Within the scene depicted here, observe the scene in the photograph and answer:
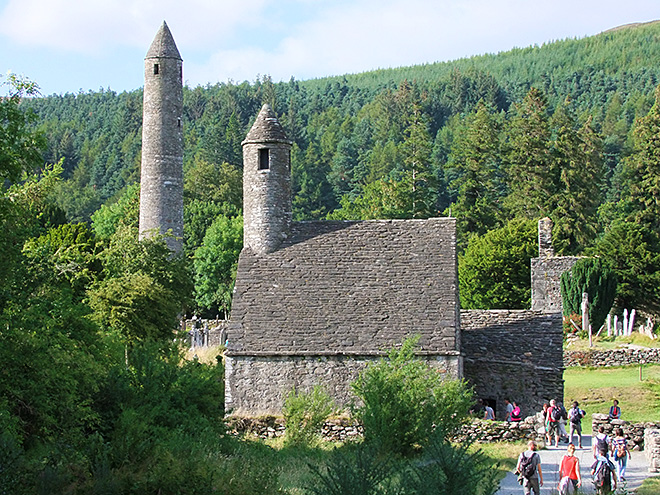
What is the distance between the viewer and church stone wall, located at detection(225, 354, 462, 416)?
1012 inches

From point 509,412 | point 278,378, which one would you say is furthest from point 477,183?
point 278,378

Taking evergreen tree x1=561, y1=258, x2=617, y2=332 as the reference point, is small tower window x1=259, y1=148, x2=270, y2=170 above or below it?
above

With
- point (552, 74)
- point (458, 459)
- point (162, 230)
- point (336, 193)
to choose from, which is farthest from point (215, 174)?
point (552, 74)

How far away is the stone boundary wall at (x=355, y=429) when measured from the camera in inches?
944

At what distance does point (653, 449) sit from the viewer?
800 inches

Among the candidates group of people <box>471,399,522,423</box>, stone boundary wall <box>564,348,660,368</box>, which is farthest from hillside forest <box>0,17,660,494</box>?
stone boundary wall <box>564,348,660,368</box>

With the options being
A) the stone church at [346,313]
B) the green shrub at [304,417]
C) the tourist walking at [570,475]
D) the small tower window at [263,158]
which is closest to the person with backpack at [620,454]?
the tourist walking at [570,475]

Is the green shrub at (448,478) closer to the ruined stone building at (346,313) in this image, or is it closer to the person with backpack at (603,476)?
the person with backpack at (603,476)

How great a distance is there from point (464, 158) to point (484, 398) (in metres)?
44.3

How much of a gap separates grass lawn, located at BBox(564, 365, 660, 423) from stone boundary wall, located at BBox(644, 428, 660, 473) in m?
4.32

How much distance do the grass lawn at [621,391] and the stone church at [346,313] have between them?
2.66m

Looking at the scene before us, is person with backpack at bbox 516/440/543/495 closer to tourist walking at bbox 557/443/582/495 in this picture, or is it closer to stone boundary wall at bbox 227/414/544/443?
tourist walking at bbox 557/443/582/495

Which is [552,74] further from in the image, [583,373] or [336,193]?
[583,373]

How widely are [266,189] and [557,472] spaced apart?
12971 millimetres
